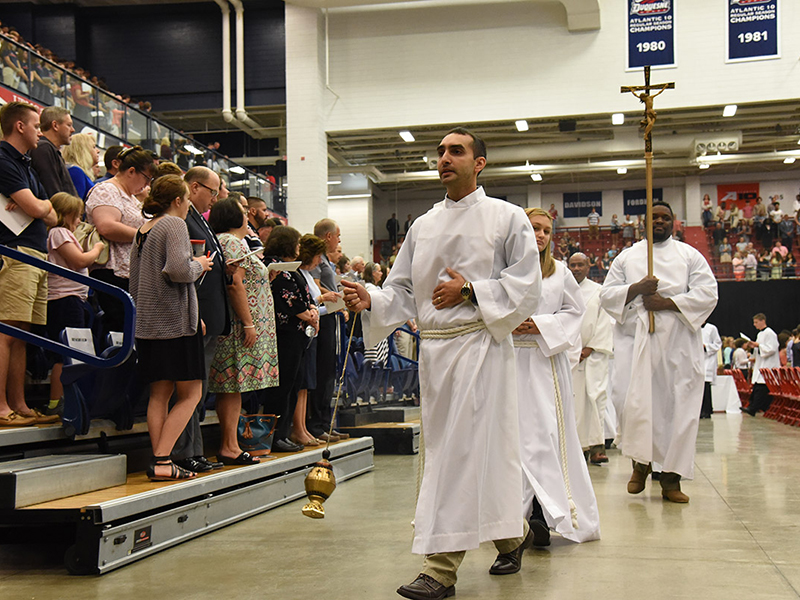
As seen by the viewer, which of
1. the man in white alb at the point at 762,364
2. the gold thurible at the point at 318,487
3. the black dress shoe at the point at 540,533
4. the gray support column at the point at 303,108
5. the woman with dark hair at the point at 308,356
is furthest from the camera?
the gray support column at the point at 303,108

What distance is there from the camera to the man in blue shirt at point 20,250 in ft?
15.3

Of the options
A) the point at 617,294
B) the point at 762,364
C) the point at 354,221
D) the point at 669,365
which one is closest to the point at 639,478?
the point at 669,365

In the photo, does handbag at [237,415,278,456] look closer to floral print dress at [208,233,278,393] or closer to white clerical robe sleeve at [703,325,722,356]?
floral print dress at [208,233,278,393]

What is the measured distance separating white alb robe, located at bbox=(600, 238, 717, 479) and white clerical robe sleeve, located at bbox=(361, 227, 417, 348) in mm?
2585

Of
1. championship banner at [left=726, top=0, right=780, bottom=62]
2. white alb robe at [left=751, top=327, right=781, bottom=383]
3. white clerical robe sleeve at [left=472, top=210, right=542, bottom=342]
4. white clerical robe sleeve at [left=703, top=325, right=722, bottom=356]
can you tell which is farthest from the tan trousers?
championship banner at [left=726, top=0, right=780, bottom=62]

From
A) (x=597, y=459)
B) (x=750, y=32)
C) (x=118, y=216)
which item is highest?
(x=750, y=32)

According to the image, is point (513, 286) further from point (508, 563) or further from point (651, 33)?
point (651, 33)

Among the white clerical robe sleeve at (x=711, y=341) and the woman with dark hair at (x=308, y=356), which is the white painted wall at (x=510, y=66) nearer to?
the white clerical robe sleeve at (x=711, y=341)

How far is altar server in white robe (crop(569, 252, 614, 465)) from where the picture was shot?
8.16 metres

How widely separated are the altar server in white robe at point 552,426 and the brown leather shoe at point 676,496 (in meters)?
1.43


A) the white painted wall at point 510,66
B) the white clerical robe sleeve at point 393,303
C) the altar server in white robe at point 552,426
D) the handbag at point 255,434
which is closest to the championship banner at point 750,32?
the white painted wall at point 510,66

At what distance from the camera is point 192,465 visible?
5016 mm

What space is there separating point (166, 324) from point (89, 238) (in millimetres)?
1032

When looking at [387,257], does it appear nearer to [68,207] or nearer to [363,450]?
[363,450]
